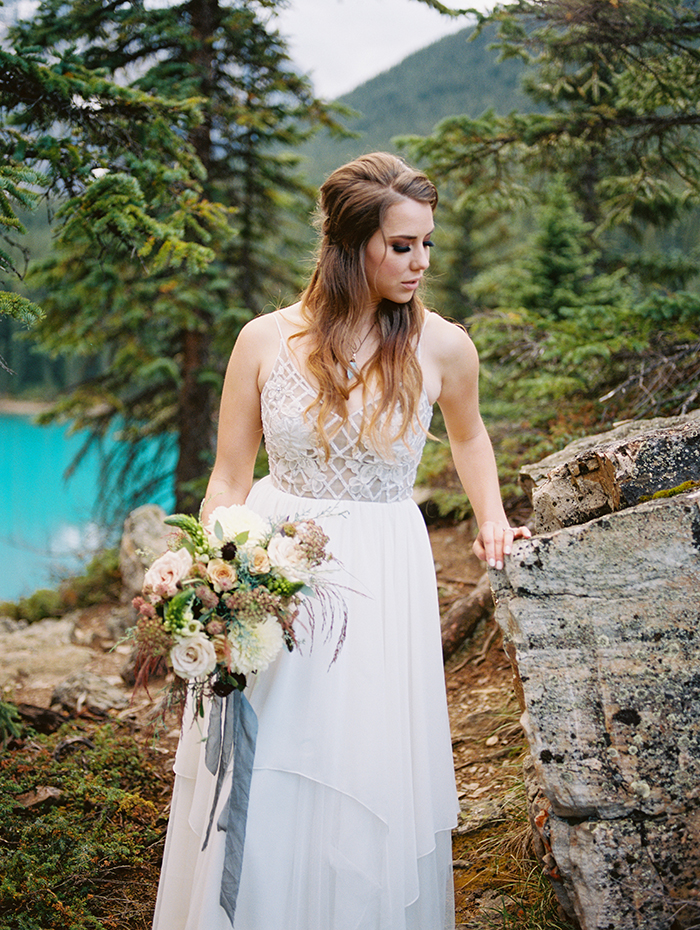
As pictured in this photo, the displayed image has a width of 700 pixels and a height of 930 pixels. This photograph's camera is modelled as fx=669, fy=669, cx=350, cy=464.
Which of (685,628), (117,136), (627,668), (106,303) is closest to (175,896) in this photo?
(627,668)

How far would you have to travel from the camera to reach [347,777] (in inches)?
78.4

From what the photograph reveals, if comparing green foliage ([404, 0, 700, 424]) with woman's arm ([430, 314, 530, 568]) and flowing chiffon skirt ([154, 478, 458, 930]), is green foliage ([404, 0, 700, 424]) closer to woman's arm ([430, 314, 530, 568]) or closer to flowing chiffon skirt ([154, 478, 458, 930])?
woman's arm ([430, 314, 530, 568])

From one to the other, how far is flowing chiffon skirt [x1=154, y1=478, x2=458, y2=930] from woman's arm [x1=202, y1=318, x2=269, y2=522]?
163 millimetres

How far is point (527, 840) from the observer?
2.57 metres

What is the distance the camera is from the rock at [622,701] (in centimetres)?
184

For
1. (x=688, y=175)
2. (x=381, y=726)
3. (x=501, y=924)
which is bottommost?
(x=501, y=924)

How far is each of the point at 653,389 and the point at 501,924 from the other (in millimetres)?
3333

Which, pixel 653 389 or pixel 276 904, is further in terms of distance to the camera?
pixel 653 389

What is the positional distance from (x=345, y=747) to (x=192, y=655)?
0.70 m

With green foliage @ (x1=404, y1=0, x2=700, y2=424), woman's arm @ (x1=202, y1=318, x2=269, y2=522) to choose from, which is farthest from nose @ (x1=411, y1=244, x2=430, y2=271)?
green foliage @ (x1=404, y1=0, x2=700, y2=424)

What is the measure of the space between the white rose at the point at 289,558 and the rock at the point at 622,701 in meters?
0.66

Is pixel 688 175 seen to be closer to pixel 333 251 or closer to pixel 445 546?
pixel 445 546

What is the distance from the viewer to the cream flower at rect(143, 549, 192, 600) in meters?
1.61

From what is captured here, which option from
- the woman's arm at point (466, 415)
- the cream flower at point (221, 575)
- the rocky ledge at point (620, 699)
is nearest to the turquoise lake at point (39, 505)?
the woman's arm at point (466, 415)
